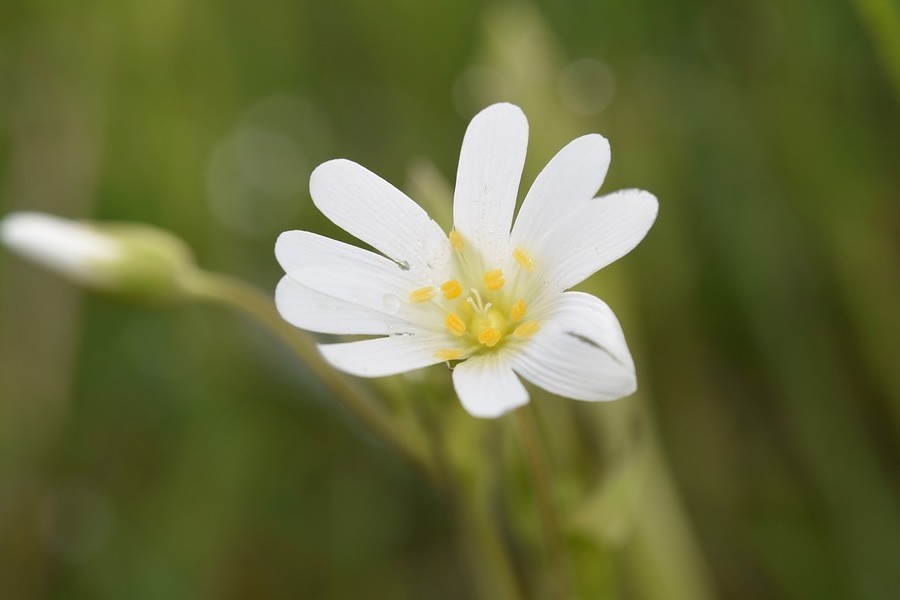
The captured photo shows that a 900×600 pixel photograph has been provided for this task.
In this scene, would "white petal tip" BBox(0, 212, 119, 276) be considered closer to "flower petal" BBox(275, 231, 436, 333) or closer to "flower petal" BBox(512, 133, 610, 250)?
"flower petal" BBox(275, 231, 436, 333)

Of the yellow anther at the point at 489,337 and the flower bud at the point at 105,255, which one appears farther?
the flower bud at the point at 105,255

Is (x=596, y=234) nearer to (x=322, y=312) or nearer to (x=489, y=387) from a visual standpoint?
(x=489, y=387)

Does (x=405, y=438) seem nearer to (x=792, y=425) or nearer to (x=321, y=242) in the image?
(x=321, y=242)

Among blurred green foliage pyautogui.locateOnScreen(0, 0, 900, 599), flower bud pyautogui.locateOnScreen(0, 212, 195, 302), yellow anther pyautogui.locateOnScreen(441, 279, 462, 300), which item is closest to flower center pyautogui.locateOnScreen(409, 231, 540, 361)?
yellow anther pyautogui.locateOnScreen(441, 279, 462, 300)

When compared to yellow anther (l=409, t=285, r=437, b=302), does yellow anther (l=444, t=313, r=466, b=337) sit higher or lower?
lower

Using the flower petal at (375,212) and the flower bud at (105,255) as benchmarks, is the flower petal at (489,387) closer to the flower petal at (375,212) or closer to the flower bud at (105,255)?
the flower petal at (375,212)

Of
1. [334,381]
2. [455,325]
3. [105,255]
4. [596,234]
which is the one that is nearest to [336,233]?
[105,255]

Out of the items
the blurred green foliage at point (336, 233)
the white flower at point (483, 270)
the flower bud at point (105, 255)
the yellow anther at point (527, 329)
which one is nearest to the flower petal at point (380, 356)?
the white flower at point (483, 270)
